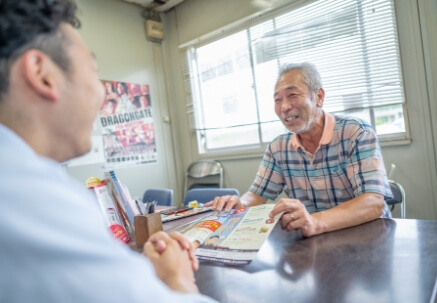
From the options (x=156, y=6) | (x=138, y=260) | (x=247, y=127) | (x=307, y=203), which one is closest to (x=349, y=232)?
(x=307, y=203)

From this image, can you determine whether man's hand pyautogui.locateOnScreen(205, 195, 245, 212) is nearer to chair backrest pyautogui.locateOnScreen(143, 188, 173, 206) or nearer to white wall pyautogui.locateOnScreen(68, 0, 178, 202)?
chair backrest pyautogui.locateOnScreen(143, 188, 173, 206)

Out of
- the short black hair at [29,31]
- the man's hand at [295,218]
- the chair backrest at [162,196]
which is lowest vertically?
the chair backrest at [162,196]

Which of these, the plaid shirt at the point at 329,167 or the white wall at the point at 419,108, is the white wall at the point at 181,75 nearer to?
the white wall at the point at 419,108

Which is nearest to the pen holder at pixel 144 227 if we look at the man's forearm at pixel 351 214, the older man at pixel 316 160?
the older man at pixel 316 160

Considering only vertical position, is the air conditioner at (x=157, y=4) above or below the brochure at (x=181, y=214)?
above

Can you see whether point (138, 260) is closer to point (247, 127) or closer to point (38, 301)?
point (38, 301)

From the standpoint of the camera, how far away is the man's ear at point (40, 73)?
39cm

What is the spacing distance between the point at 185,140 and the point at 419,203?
7.99 feet

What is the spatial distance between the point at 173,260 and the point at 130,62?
313 cm

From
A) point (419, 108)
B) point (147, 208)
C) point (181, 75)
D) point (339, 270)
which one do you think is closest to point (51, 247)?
point (339, 270)

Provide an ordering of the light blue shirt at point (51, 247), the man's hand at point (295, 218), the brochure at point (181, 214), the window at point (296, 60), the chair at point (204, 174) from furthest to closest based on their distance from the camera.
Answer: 1. the chair at point (204, 174)
2. the window at point (296, 60)
3. the brochure at point (181, 214)
4. the man's hand at point (295, 218)
5. the light blue shirt at point (51, 247)

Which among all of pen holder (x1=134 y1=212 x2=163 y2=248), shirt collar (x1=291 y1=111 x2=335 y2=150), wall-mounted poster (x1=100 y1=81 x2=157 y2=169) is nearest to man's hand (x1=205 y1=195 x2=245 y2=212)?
pen holder (x1=134 y1=212 x2=163 y2=248)

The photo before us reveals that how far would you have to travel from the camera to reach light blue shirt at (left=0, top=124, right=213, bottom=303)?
11.3 inches

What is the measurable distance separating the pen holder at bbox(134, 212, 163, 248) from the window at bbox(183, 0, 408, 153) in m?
1.95
